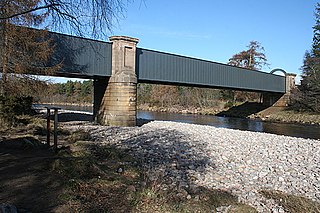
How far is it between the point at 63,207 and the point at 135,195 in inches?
42.6

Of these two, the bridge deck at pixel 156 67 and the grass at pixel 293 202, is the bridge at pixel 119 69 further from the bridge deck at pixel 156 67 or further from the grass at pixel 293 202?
the grass at pixel 293 202

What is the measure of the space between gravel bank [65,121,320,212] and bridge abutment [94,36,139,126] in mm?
4477

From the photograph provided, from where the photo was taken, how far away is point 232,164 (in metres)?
8.12

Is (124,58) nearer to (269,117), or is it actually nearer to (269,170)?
(269,170)

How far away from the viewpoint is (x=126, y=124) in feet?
55.6

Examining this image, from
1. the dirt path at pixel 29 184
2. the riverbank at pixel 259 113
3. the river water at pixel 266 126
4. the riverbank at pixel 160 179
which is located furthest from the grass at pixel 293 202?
the riverbank at pixel 259 113

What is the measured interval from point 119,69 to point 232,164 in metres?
10.6

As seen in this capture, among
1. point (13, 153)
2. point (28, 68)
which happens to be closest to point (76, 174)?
point (13, 153)

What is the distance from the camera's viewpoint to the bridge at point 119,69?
15.7 m

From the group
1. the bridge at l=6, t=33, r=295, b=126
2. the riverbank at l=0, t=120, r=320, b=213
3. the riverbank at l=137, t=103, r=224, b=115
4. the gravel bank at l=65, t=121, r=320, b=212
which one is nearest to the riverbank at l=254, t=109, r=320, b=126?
the riverbank at l=137, t=103, r=224, b=115

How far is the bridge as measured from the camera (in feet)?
51.5

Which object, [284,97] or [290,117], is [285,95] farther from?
[290,117]

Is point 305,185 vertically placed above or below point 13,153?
below

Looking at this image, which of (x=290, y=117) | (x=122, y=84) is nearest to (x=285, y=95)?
(x=290, y=117)
